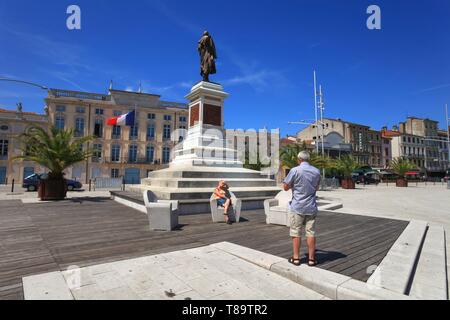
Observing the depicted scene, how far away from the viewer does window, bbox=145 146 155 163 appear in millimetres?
44156

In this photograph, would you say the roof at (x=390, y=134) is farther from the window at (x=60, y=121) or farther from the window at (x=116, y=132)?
the window at (x=60, y=121)

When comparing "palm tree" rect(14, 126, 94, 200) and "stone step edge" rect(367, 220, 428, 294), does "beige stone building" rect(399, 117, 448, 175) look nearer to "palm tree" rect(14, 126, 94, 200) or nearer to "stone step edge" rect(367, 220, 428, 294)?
"stone step edge" rect(367, 220, 428, 294)

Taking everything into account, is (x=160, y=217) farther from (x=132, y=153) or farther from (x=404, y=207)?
(x=132, y=153)

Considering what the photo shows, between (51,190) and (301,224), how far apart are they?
13.5 m

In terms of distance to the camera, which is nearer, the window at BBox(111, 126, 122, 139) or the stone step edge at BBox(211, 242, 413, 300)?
the stone step edge at BBox(211, 242, 413, 300)

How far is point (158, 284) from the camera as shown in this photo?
3.08m

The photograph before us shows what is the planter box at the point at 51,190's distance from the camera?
12562 millimetres

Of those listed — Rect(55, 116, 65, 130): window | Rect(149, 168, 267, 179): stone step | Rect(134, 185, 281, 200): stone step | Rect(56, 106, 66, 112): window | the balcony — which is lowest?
Rect(134, 185, 281, 200): stone step

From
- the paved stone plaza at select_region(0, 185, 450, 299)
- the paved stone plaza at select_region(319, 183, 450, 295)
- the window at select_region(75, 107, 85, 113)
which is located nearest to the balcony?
the window at select_region(75, 107, 85, 113)

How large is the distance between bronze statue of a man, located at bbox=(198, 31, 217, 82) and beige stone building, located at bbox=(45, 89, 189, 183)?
1026 inches

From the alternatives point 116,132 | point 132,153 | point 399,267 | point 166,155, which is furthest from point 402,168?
point 116,132

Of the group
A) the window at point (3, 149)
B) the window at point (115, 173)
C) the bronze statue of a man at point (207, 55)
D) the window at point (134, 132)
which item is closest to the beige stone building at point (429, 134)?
the window at point (134, 132)

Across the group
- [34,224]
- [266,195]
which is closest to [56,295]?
[34,224]

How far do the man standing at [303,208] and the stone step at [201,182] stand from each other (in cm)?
623
